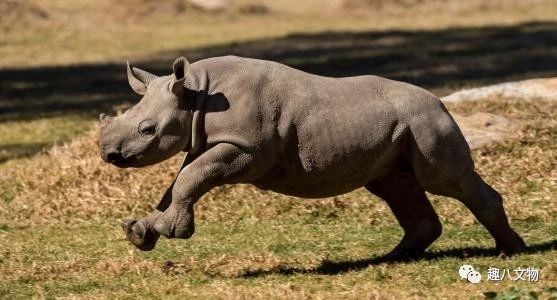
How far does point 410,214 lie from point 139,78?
1.97 meters

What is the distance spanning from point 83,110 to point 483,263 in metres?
10.7

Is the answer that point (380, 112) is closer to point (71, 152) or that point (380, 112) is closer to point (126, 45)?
point (71, 152)

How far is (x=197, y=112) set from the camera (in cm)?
799

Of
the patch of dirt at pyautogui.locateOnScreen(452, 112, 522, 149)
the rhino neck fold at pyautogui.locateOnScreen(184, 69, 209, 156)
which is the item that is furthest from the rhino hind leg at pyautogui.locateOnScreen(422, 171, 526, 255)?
the patch of dirt at pyautogui.locateOnScreen(452, 112, 522, 149)

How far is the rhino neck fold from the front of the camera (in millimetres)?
7980

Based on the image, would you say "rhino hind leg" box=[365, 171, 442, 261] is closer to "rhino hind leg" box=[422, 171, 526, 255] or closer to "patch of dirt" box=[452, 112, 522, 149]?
"rhino hind leg" box=[422, 171, 526, 255]

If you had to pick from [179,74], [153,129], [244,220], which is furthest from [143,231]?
[244,220]

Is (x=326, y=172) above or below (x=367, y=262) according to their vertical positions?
above

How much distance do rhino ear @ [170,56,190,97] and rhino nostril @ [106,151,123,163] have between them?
496 millimetres

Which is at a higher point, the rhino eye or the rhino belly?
the rhino eye

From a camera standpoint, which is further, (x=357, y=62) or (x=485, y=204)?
(x=357, y=62)

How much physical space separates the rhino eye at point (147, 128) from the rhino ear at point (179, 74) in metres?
0.23

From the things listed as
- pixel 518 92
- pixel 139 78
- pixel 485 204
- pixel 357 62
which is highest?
pixel 139 78

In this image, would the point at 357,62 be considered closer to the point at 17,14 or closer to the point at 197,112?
the point at 17,14
